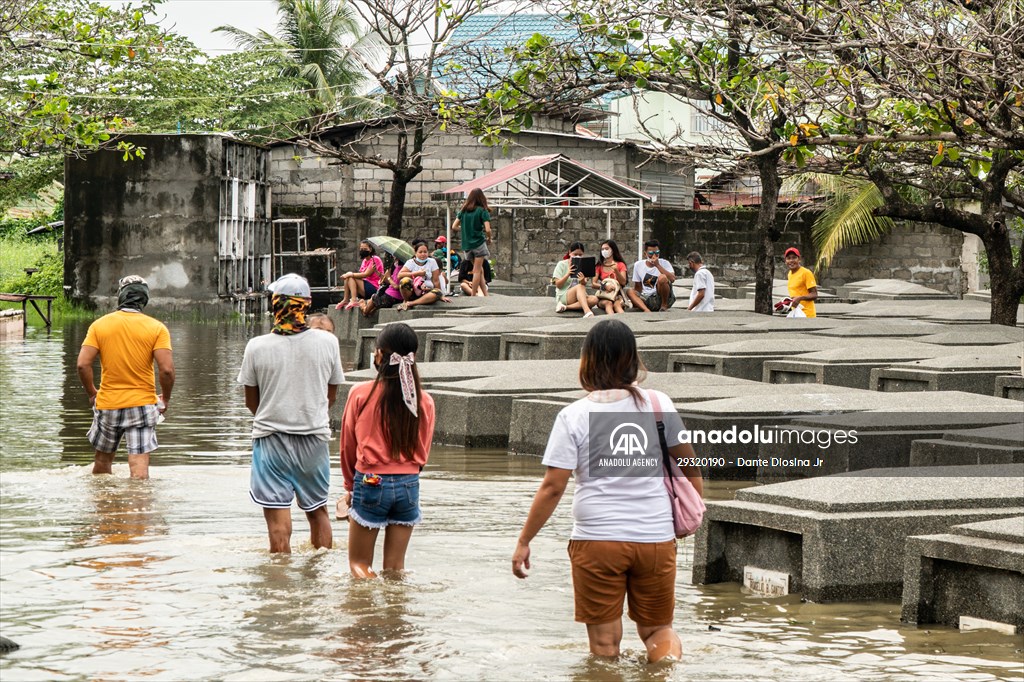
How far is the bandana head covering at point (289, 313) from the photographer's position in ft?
27.6

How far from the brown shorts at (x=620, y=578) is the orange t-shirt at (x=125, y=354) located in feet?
18.0

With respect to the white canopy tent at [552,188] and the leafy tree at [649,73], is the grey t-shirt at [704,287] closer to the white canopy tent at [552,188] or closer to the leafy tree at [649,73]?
the leafy tree at [649,73]

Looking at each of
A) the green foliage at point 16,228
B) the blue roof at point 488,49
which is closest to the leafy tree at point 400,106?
the blue roof at point 488,49

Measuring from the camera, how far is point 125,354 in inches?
428

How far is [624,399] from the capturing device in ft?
20.0

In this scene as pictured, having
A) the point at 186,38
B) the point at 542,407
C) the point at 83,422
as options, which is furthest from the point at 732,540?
the point at 186,38

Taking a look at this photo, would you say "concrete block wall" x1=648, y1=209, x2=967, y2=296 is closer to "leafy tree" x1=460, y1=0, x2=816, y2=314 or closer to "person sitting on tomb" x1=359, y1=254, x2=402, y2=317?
"person sitting on tomb" x1=359, y1=254, x2=402, y2=317

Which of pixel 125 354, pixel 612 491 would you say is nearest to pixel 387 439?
pixel 612 491

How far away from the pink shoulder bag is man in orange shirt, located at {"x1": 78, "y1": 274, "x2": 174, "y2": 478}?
18.2ft

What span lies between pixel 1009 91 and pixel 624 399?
7.51 metres

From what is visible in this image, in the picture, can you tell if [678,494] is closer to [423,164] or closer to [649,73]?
[649,73]

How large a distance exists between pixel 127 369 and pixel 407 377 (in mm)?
3876

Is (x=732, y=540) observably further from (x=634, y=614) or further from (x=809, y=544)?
(x=634, y=614)

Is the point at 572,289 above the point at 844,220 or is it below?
below
